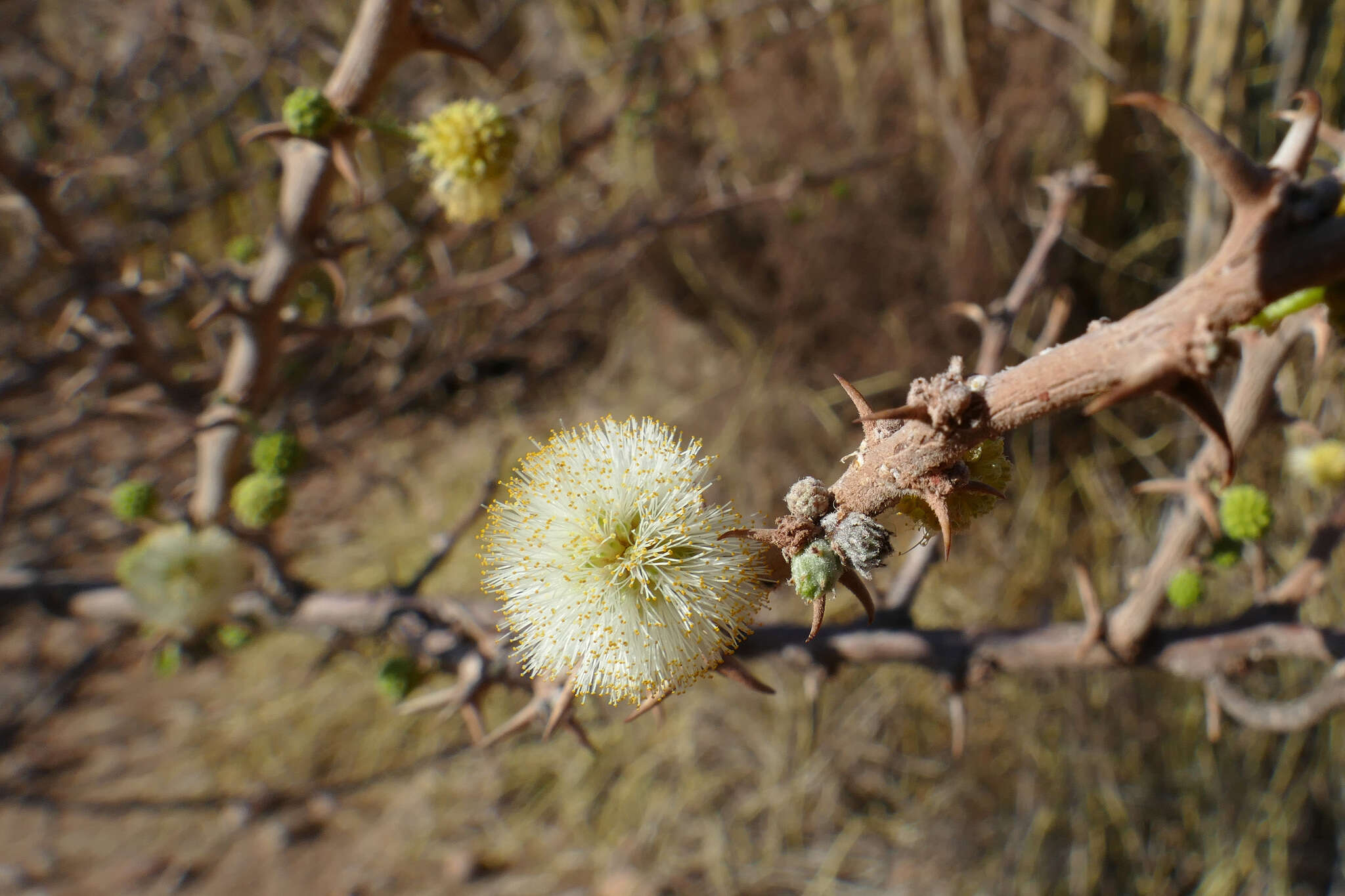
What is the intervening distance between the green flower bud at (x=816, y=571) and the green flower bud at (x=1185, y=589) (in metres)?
0.91

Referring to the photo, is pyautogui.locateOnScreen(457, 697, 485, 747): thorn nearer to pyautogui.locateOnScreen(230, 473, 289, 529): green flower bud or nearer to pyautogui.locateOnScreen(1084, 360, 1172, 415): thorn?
pyautogui.locateOnScreen(230, 473, 289, 529): green flower bud

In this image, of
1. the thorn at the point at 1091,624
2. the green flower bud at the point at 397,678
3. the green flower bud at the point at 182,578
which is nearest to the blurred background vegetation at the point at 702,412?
the green flower bud at the point at 182,578

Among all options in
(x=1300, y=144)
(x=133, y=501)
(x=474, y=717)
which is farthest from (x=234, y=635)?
(x=1300, y=144)

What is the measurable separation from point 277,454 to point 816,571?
1.24 m

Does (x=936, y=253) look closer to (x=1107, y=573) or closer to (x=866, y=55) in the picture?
(x=866, y=55)

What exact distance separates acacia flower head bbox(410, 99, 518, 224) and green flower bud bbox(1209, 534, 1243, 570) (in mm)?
1529

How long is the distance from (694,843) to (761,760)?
0.42 metres

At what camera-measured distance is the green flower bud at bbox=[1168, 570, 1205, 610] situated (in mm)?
1282

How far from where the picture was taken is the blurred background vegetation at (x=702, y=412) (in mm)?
2594

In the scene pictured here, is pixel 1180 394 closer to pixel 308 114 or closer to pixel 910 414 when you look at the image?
pixel 910 414

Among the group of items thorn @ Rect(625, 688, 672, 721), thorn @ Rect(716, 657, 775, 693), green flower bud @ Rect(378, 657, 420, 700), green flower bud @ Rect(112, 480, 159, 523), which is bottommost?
green flower bud @ Rect(378, 657, 420, 700)

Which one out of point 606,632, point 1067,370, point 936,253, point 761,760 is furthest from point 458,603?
point 936,253

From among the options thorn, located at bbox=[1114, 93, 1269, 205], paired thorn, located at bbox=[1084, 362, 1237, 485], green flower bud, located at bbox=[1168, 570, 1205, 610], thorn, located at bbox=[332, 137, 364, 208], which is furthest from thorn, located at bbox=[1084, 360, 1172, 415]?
thorn, located at bbox=[332, 137, 364, 208]

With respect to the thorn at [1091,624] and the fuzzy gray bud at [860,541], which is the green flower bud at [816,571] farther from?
the thorn at [1091,624]
